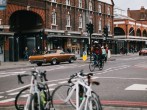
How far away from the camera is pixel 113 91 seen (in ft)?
41.8

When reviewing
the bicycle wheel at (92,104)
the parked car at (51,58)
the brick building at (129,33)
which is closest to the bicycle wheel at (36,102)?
the bicycle wheel at (92,104)

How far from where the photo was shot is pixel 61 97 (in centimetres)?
830

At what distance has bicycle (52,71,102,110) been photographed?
7344 millimetres

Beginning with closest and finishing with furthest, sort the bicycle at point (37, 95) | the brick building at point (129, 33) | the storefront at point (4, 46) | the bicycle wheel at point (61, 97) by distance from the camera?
the bicycle at point (37, 95) < the bicycle wheel at point (61, 97) < the storefront at point (4, 46) < the brick building at point (129, 33)

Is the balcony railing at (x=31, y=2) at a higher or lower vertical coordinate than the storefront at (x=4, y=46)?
higher

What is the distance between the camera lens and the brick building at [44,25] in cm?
4219

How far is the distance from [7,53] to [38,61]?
9181 millimetres

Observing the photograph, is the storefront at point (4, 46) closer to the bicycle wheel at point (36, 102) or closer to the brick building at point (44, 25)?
the brick building at point (44, 25)

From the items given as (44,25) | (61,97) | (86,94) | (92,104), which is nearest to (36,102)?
(61,97)

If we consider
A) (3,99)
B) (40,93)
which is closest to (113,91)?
(3,99)

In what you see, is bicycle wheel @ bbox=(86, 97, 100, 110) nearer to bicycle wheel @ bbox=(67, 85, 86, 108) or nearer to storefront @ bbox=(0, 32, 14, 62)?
bicycle wheel @ bbox=(67, 85, 86, 108)

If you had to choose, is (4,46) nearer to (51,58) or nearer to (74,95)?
(51,58)

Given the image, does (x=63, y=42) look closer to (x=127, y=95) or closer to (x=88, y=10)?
(x=88, y=10)

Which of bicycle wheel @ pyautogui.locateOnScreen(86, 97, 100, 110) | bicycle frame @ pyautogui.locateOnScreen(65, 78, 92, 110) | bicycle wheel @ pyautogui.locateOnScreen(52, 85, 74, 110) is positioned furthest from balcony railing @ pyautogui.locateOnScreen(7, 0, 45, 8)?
bicycle wheel @ pyautogui.locateOnScreen(86, 97, 100, 110)
